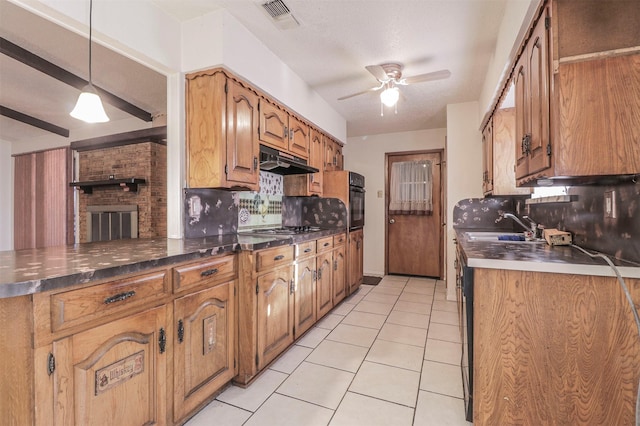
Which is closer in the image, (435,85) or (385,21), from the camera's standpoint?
(385,21)

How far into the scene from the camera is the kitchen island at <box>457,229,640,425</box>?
1152mm

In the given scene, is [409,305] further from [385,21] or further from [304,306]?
[385,21]

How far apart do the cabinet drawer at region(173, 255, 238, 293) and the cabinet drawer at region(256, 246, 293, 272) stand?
0.16 meters

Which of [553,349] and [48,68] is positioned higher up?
[48,68]

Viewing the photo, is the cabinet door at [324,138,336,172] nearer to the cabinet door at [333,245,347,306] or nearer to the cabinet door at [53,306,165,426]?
the cabinet door at [333,245,347,306]

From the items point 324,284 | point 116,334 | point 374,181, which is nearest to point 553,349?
point 116,334

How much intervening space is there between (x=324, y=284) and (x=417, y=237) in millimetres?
2474

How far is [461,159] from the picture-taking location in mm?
3682

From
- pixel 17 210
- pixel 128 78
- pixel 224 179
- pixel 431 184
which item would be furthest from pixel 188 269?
pixel 17 210

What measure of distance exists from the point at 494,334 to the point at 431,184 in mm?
3726

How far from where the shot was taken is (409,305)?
3.46 metres

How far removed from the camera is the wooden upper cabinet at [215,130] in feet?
6.88

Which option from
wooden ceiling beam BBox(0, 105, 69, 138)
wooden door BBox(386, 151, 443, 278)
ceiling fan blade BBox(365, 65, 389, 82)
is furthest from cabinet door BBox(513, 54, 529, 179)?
wooden ceiling beam BBox(0, 105, 69, 138)

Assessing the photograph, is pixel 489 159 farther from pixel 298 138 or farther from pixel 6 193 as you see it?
pixel 6 193
